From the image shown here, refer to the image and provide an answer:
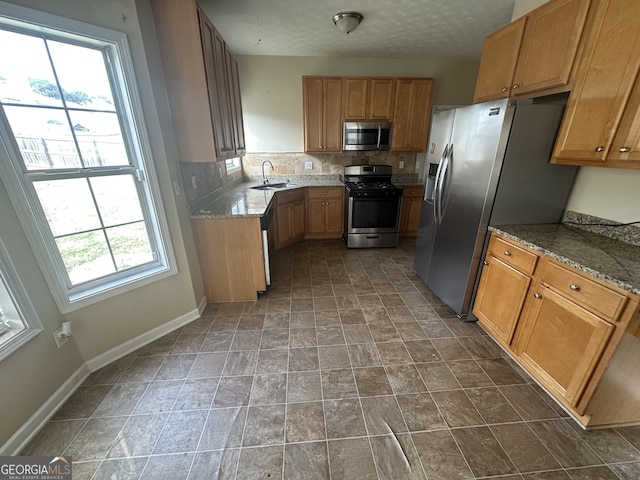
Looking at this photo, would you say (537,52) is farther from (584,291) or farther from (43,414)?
(43,414)

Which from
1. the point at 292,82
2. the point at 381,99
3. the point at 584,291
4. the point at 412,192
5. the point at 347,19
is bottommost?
the point at 584,291

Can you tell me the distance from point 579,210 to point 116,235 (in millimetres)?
3359

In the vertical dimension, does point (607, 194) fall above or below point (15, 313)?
above

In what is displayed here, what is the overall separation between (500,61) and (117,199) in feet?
10.2

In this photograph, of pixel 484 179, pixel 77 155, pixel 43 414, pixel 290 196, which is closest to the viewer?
pixel 43 414

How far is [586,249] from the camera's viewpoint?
1.48 m

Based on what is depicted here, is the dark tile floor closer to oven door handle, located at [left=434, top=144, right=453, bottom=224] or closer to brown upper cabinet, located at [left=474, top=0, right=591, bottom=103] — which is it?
oven door handle, located at [left=434, top=144, right=453, bottom=224]

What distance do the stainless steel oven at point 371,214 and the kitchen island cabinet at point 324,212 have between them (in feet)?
0.54

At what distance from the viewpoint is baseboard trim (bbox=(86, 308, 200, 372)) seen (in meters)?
1.74

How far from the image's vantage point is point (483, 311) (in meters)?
2.06

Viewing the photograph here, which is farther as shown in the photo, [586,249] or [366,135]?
[366,135]

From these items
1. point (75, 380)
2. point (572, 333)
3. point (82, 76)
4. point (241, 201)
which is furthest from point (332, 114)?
point (75, 380)

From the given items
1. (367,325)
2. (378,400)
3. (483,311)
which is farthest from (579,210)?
(378,400)

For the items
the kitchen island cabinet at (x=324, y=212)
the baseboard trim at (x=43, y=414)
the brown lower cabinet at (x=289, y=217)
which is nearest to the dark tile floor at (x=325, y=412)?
the baseboard trim at (x=43, y=414)
